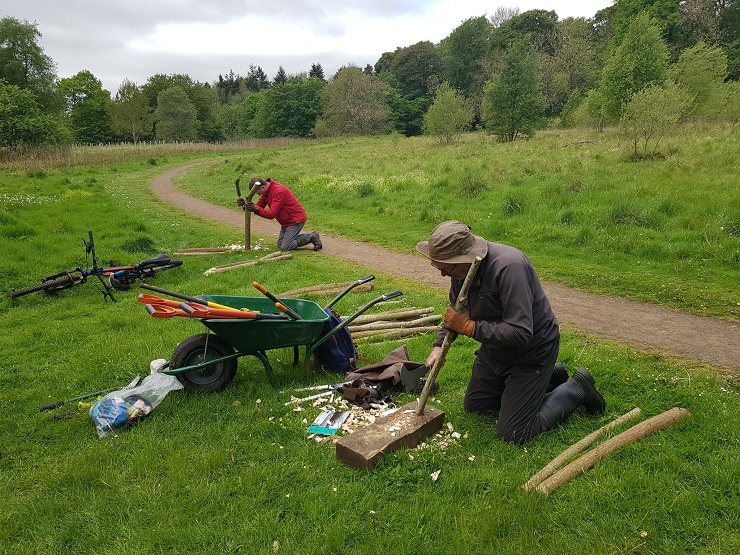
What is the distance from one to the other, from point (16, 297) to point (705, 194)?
1380 cm

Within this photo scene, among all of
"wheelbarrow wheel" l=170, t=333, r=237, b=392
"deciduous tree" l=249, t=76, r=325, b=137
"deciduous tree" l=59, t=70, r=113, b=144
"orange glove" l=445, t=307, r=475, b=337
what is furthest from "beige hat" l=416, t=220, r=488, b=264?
"deciduous tree" l=59, t=70, r=113, b=144

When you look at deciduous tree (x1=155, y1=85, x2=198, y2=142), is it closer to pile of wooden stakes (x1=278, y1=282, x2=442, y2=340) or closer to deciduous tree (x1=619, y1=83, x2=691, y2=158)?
deciduous tree (x1=619, y1=83, x2=691, y2=158)

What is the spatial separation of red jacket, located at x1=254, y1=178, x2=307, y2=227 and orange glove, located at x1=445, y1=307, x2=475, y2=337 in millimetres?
7330

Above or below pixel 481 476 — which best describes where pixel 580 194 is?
above

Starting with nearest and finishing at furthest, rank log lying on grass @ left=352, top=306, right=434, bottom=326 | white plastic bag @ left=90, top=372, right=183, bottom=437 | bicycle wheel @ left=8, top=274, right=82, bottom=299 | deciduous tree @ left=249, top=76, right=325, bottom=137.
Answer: white plastic bag @ left=90, top=372, right=183, bottom=437 < log lying on grass @ left=352, top=306, right=434, bottom=326 < bicycle wheel @ left=8, top=274, right=82, bottom=299 < deciduous tree @ left=249, top=76, right=325, bottom=137

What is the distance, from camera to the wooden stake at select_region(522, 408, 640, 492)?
10.8 feet

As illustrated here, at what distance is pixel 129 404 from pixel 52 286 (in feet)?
14.8

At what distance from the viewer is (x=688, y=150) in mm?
16844

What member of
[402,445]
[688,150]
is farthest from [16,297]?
[688,150]

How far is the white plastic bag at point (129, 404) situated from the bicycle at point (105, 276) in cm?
360

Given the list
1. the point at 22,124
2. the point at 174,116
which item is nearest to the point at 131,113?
the point at 174,116

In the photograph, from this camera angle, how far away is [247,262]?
949 cm

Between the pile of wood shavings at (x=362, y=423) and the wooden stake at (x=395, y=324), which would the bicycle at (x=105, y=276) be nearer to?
the wooden stake at (x=395, y=324)

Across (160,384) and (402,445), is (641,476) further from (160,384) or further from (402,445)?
(160,384)
